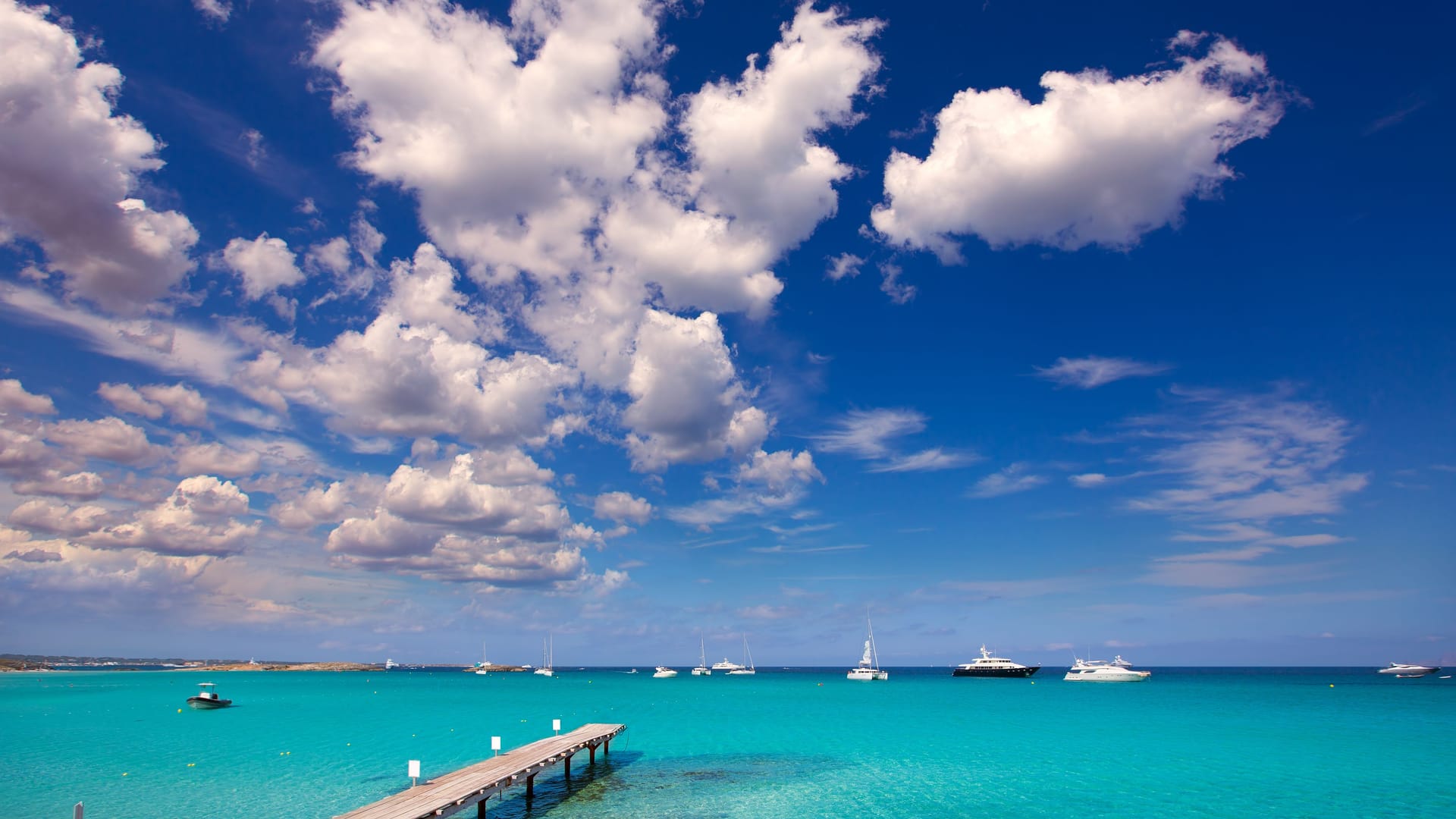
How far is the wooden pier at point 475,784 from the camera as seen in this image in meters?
25.5

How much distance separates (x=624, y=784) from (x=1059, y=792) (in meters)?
21.8

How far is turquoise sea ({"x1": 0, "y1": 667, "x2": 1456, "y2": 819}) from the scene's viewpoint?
111 ft

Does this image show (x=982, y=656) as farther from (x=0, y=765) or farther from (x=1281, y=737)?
(x=0, y=765)

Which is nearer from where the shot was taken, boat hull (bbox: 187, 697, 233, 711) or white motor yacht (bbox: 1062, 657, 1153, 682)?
boat hull (bbox: 187, 697, 233, 711)

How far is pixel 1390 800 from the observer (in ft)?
115

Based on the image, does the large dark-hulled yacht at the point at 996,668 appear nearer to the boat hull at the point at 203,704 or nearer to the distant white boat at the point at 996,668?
the distant white boat at the point at 996,668

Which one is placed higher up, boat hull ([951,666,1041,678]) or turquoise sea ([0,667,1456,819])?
turquoise sea ([0,667,1456,819])

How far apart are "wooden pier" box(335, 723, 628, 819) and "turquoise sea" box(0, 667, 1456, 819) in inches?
→ 67.8

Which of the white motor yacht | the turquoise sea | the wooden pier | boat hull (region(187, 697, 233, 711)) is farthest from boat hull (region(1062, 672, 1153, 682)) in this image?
boat hull (region(187, 697, 233, 711))

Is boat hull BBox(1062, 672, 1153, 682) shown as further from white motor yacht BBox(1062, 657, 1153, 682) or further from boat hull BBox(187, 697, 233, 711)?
boat hull BBox(187, 697, 233, 711)

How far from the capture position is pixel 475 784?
29500 millimetres

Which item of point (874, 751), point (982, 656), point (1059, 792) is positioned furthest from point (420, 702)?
point (982, 656)

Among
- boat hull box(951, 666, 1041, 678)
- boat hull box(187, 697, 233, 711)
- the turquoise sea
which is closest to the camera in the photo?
the turquoise sea

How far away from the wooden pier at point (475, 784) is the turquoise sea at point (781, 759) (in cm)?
172
